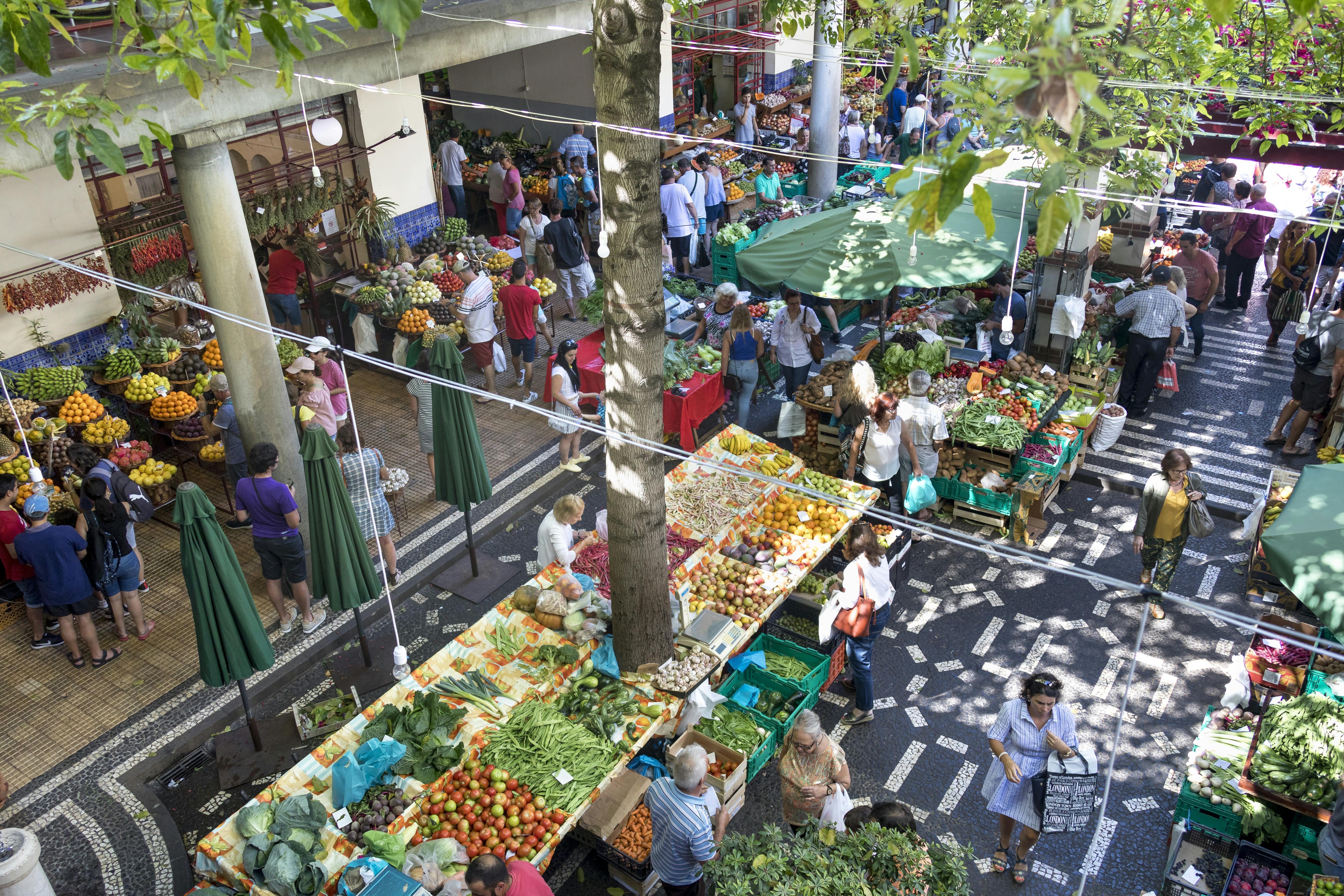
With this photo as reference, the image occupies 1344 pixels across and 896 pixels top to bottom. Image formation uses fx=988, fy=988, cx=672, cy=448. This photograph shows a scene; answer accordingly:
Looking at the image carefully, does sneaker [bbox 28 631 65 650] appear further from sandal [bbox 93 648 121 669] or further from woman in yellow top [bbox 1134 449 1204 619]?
woman in yellow top [bbox 1134 449 1204 619]

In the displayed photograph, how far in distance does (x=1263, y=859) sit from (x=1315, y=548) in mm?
1906

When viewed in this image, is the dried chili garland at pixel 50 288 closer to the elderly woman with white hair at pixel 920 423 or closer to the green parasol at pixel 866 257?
the green parasol at pixel 866 257

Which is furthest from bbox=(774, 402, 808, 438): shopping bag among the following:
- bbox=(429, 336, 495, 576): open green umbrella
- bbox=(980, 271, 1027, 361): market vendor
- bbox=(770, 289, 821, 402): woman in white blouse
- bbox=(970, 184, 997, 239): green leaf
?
bbox=(970, 184, 997, 239): green leaf

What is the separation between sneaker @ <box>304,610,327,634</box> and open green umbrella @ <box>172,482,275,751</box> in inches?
63.8

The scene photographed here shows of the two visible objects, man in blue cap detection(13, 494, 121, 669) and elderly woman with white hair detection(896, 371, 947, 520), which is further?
elderly woman with white hair detection(896, 371, 947, 520)

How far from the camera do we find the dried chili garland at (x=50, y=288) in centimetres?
962

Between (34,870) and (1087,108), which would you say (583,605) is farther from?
(1087,108)

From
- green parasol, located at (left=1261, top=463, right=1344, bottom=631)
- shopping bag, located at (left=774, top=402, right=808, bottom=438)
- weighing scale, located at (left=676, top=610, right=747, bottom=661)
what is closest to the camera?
green parasol, located at (left=1261, top=463, right=1344, bottom=631)

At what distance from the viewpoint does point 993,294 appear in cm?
1227

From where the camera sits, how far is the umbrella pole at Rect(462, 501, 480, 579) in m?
8.61

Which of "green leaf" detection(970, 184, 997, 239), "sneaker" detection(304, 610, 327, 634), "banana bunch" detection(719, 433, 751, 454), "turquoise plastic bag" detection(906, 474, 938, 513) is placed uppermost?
"green leaf" detection(970, 184, 997, 239)

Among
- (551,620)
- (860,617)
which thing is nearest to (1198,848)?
(860,617)

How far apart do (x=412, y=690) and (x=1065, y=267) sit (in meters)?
8.69

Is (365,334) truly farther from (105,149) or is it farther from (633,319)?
(105,149)
